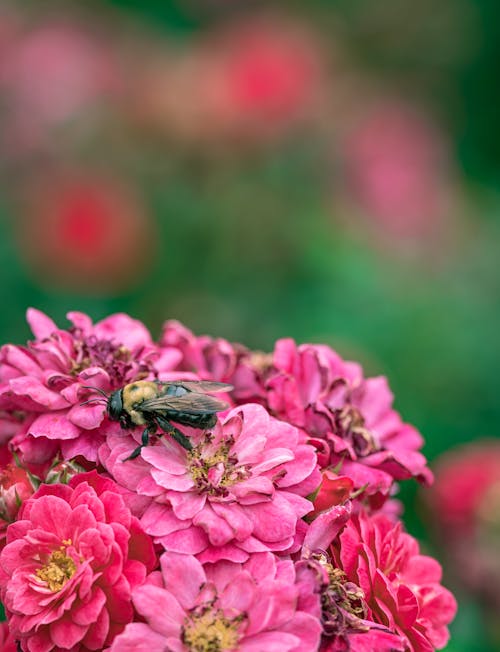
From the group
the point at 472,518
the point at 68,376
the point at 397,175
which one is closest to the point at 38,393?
the point at 68,376

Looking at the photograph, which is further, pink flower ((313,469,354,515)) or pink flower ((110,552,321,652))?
pink flower ((313,469,354,515))

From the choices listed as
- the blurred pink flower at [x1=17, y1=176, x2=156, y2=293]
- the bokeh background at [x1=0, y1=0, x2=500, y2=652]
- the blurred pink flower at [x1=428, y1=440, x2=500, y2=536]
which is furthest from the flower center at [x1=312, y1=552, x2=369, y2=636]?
the blurred pink flower at [x1=17, y1=176, x2=156, y2=293]

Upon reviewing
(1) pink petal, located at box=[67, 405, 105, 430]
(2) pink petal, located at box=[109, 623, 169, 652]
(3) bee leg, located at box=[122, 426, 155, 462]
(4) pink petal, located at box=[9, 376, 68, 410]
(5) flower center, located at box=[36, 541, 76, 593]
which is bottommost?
(5) flower center, located at box=[36, 541, 76, 593]

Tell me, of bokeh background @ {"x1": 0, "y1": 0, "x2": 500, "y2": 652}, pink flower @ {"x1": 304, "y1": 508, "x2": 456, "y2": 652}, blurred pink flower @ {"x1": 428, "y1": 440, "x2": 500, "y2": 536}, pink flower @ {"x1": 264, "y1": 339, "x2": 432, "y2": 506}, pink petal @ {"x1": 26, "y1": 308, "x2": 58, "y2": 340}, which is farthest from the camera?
bokeh background @ {"x1": 0, "y1": 0, "x2": 500, "y2": 652}

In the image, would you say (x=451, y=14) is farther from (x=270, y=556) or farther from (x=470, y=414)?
(x=270, y=556)

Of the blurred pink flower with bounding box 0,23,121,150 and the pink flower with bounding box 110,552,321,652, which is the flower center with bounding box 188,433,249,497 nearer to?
the pink flower with bounding box 110,552,321,652

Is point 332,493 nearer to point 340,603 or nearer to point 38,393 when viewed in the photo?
point 340,603

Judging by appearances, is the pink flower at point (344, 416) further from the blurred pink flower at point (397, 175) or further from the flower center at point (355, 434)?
the blurred pink flower at point (397, 175)

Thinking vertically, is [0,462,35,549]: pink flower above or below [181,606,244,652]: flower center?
below
